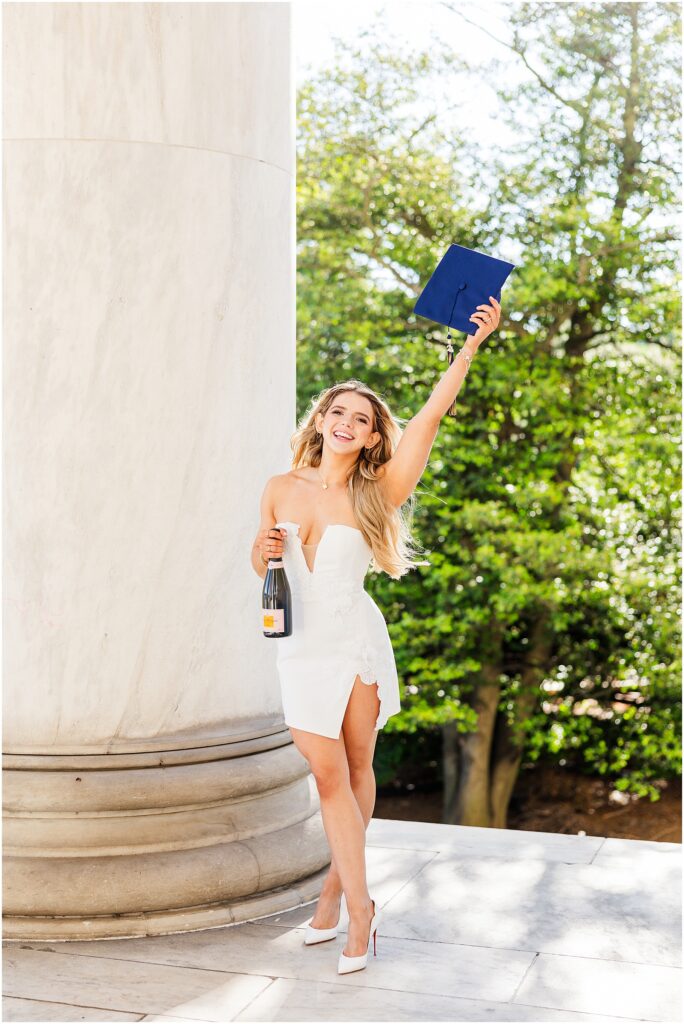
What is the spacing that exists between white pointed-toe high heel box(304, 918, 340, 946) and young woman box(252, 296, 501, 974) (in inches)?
12.2

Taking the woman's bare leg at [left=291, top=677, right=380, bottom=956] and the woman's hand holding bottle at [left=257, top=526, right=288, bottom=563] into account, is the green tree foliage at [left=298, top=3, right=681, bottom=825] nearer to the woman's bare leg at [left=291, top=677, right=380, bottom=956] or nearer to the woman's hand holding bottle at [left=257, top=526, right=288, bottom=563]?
the woman's bare leg at [left=291, top=677, right=380, bottom=956]

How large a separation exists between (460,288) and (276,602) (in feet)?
5.59

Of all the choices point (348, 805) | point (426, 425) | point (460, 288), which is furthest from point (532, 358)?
point (348, 805)

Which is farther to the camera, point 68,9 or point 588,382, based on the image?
point 588,382

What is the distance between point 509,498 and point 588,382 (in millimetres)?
1908

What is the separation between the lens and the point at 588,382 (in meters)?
15.7

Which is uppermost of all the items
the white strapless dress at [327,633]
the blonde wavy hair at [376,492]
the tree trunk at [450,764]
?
the blonde wavy hair at [376,492]

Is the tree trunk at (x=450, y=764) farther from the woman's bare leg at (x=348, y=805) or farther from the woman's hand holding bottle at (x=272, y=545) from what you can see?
the woman's hand holding bottle at (x=272, y=545)

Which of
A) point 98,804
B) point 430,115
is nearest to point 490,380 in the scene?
point 430,115

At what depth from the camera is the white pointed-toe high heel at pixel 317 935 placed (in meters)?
5.72

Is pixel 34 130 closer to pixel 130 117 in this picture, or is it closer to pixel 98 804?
pixel 130 117

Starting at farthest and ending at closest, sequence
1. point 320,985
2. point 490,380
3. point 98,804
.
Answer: point 490,380
point 98,804
point 320,985

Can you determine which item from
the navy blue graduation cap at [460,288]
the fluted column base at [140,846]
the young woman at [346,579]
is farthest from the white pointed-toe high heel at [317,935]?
the navy blue graduation cap at [460,288]

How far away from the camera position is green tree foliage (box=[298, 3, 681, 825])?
15320mm
